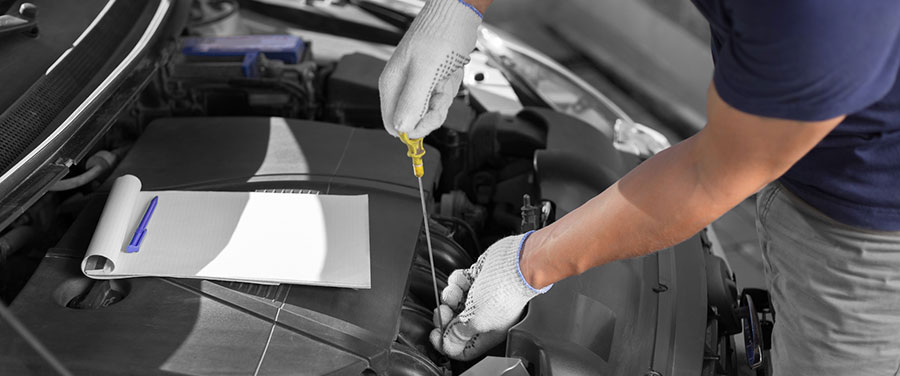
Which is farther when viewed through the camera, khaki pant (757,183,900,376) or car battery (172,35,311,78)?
car battery (172,35,311,78)

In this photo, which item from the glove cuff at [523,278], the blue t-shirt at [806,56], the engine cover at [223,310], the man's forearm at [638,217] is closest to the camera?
the blue t-shirt at [806,56]

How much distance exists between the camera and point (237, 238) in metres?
1.23

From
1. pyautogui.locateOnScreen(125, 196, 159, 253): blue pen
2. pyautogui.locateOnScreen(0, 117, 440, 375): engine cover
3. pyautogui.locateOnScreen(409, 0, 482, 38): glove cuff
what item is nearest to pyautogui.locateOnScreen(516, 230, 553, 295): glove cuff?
pyautogui.locateOnScreen(0, 117, 440, 375): engine cover

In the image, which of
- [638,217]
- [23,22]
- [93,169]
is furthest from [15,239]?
[638,217]

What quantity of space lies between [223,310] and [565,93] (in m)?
1.17

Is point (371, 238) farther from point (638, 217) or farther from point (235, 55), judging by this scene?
point (235, 55)

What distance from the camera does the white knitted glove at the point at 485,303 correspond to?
1129 millimetres

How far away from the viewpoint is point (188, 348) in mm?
1028

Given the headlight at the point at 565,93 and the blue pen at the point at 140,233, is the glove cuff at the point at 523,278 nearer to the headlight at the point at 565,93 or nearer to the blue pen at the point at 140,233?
the blue pen at the point at 140,233

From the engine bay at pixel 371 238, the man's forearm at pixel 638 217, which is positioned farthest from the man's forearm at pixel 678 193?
the engine bay at pixel 371 238

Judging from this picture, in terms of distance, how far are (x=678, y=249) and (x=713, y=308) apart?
141 mm

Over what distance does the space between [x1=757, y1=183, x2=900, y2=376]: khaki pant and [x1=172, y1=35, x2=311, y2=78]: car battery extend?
1224mm

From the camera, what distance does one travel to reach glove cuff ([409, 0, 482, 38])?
1164 mm

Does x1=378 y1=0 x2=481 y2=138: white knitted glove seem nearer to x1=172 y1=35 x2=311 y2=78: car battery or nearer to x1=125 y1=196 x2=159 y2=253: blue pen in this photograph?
x1=125 y1=196 x2=159 y2=253: blue pen
